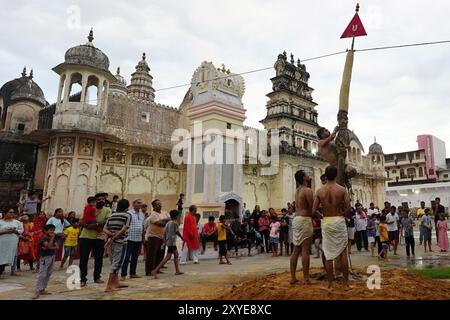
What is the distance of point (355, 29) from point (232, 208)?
7.48m

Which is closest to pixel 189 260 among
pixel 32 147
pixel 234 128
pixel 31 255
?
pixel 31 255

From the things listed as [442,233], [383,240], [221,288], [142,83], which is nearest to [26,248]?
[221,288]

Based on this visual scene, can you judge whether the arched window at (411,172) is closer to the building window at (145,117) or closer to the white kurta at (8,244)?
the building window at (145,117)

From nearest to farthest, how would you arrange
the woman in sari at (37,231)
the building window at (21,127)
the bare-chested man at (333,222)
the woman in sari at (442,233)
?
the bare-chested man at (333,222)
the woman in sari at (37,231)
the woman in sari at (442,233)
the building window at (21,127)

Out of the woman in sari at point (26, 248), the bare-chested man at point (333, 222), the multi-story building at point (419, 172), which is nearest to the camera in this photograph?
the bare-chested man at point (333, 222)

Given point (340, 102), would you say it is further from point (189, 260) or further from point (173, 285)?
point (189, 260)

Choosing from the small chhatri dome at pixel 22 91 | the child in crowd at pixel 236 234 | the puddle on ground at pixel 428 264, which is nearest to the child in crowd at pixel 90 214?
the child in crowd at pixel 236 234

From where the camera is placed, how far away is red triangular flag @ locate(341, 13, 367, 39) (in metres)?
6.26

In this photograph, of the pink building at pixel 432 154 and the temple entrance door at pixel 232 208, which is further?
the pink building at pixel 432 154

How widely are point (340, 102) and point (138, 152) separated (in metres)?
12.6

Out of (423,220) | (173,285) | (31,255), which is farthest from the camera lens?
(423,220)

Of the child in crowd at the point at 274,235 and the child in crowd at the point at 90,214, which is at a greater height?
the child in crowd at the point at 90,214

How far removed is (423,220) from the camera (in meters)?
11.1

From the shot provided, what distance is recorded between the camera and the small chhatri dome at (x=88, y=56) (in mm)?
14727
